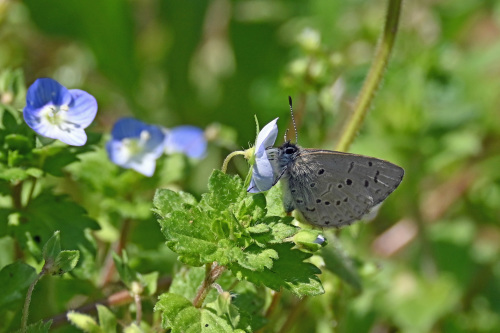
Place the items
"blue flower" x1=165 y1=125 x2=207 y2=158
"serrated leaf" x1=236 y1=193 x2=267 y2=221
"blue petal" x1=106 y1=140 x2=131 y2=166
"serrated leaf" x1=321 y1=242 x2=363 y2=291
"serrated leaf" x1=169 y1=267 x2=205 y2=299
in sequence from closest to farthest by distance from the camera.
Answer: "serrated leaf" x1=236 y1=193 x2=267 y2=221 < "serrated leaf" x1=169 y1=267 x2=205 y2=299 < "serrated leaf" x1=321 y1=242 x2=363 y2=291 < "blue petal" x1=106 y1=140 x2=131 y2=166 < "blue flower" x1=165 y1=125 x2=207 y2=158

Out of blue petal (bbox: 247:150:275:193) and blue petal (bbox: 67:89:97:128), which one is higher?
blue petal (bbox: 247:150:275:193)

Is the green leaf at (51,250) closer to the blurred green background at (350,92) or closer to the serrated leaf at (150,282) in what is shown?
the serrated leaf at (150,282)

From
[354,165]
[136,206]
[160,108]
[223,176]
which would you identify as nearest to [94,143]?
[136,206]

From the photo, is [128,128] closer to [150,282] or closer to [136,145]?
[136,145]

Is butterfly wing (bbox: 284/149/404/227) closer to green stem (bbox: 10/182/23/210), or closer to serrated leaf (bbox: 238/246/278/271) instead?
serrated leaf (bbox: 238/246/278/271)

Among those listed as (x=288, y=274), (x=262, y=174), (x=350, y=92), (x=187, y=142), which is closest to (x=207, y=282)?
(x=288, y=274)

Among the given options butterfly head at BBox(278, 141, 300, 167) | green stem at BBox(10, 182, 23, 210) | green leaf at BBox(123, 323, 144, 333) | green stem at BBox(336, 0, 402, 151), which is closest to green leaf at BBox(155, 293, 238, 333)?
green leaf at BBox(123, 323, 144, 333)

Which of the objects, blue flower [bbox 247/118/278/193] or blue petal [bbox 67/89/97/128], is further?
blue petal [bbox 67/89/97/128]

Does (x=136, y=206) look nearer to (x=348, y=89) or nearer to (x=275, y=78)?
(x=348, y=89)
